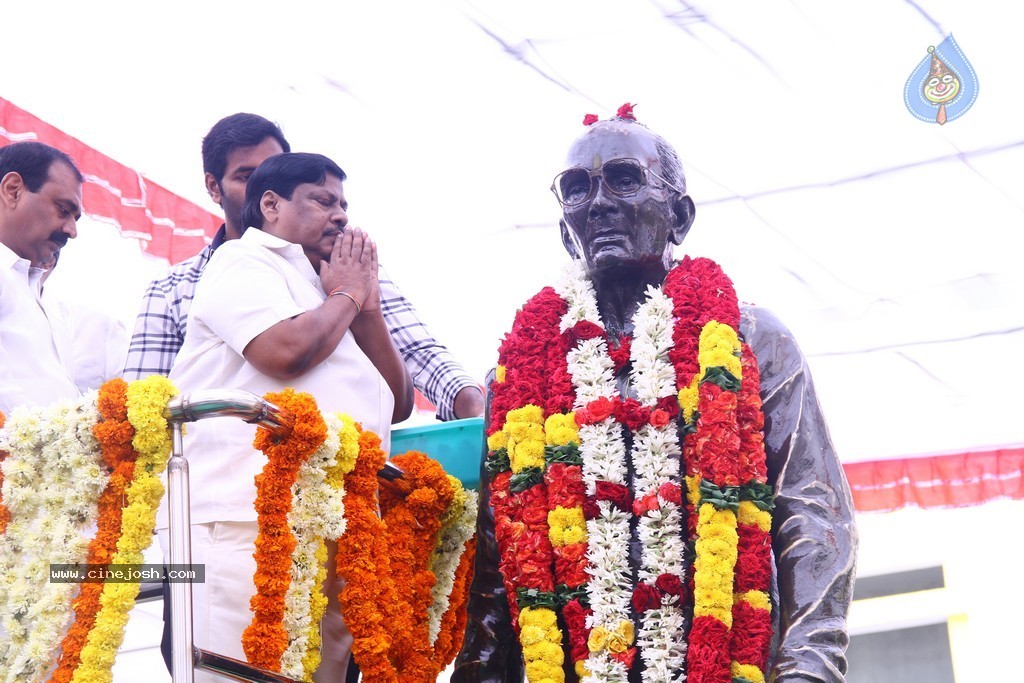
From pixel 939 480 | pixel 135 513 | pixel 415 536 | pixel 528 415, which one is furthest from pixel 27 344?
pixel 939 480

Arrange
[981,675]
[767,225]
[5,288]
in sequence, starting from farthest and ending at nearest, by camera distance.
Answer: [981,675], [767,225], [5,288]

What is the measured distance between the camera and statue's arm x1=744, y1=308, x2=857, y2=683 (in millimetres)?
2602

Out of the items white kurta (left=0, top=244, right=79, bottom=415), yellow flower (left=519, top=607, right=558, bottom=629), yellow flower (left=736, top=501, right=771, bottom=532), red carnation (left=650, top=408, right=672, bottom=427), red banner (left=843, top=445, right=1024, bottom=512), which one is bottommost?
yellow flower (left=519, top=607, right=558, bottom=629)

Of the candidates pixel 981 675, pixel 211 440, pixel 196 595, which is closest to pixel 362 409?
pixel 211 440

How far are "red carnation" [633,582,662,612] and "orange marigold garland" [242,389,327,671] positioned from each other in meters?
0.72

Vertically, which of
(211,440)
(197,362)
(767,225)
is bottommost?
(211,440)

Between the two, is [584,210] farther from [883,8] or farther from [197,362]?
[883,8]

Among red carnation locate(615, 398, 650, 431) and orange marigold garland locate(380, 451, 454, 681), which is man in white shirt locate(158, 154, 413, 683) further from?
red carnation locate(615, 398, 650, 431)

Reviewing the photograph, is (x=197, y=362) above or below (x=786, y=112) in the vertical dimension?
below

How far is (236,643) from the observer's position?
2.82m

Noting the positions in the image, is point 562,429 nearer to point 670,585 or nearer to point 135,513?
point 670,585

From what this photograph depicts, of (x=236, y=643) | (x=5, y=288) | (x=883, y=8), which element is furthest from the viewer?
(x=883, y=8)

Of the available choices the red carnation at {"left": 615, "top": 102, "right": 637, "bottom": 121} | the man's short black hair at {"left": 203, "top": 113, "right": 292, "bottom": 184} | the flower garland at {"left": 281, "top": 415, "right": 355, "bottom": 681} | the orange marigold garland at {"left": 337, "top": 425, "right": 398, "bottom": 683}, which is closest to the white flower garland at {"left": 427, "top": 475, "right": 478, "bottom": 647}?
the orange marigold garland at {"left": 337, "top": 425, "right": 398, "bottom": 683}

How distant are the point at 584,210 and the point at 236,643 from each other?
4.13 feet
